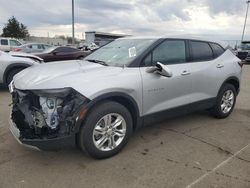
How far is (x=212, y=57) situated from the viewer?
4.93 meters

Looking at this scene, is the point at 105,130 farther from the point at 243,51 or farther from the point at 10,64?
the point at 243,51

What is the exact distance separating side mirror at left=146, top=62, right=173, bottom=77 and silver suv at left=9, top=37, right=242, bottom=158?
0.01 metres

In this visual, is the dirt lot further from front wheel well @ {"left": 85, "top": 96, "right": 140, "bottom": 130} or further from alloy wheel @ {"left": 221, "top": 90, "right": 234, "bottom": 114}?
alloy wheel @ {"left": 221, "top": 90, "right": 234, "bottom": 114}

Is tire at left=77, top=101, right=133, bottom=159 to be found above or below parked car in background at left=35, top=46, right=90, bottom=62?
below

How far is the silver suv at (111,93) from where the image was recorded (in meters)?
3.06

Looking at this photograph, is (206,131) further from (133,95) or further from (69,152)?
(69,152)

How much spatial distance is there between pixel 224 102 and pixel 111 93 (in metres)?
2.93

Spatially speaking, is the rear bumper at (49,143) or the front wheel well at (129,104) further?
the front wheel well at (129,104)

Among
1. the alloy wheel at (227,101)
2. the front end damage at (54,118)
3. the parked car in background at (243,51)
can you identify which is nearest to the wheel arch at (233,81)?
the alloy wheel at (227,101)

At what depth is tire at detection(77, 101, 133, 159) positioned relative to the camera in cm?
319

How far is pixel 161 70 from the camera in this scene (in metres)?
3.68

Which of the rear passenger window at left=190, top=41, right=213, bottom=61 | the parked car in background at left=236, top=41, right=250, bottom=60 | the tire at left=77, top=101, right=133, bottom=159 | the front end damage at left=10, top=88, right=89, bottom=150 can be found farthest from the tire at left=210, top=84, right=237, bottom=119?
the parked car in background at left=236, top=41, right=250, bottom=60

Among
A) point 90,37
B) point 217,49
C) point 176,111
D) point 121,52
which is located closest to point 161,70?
point 121,52

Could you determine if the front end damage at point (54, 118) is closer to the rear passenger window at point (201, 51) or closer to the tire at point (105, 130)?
the tire at point (105, 130)
